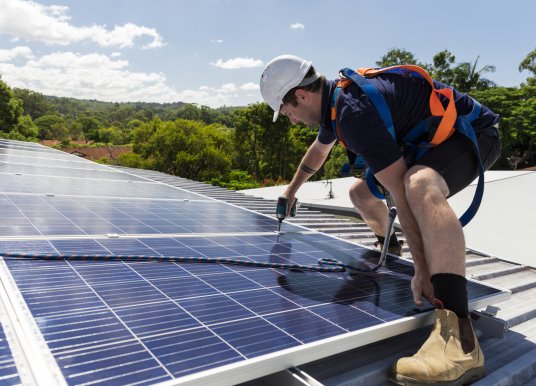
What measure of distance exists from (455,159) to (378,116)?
75cm

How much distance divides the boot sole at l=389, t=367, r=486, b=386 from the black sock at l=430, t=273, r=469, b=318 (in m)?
0.33

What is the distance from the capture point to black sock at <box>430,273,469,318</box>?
274 centimetres

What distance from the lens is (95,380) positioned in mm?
1643

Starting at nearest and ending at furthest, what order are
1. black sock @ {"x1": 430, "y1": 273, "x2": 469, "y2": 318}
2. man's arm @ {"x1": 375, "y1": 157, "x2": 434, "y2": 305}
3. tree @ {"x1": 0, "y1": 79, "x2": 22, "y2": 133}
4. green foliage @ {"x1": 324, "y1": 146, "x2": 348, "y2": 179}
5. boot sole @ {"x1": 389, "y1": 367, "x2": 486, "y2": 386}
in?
boot sole @ {"x1": 389, "y1": 367, "x2": 486, "y2": 386} < black sock @ {"x1": 430, "y1": 273, "x2": 469, "y2": 318} < man's arm @ {"x1": 375, "y1": 157, "x2": 434, "y2": 305} < green foliage @ {"x1": 324, "y1": 146, "x2": 348, "y2": 179} < tree @ {"x1": 0, "y1": 79, "x2": 22, "y2": 133}

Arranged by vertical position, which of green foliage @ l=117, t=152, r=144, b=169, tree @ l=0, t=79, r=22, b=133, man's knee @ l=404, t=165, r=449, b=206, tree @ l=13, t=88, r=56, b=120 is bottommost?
green foliage @ l=117, t=152, r=144, b=169

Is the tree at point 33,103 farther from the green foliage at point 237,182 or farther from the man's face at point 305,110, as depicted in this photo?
the man's face at point 305,110

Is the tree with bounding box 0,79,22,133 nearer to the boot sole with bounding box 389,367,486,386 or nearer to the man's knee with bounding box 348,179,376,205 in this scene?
the man's knee with bounding box 348,179,376,205

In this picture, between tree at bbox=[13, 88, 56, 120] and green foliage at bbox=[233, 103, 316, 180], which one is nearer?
green foliage at bbox=[233, 103, 316, 180]

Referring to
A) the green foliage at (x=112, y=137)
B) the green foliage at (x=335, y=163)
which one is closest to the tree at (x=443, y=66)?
the green foliage at (x=335, y=163)

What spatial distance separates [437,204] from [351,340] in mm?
1085

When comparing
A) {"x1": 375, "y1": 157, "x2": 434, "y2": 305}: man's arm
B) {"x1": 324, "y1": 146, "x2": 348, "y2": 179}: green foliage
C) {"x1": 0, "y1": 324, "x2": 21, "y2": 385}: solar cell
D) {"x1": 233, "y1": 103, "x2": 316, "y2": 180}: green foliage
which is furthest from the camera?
{"x1": 233, "y1": 103, "x2": 316, "y2": 180}: green foliage

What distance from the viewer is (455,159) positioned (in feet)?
10.6

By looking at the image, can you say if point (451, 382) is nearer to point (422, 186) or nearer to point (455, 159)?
point (422, 186)

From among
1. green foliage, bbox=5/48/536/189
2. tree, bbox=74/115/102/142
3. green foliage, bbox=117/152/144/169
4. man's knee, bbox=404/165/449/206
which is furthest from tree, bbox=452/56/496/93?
tree, bbox=74/115/102/142
